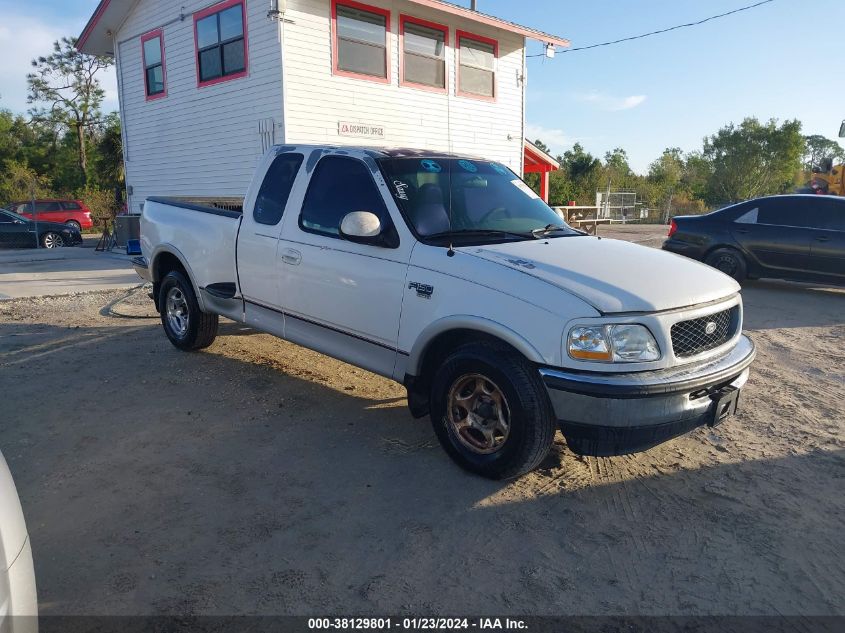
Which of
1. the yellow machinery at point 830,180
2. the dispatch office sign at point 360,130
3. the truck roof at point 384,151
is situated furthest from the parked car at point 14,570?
the yellow machinery at point 830,180

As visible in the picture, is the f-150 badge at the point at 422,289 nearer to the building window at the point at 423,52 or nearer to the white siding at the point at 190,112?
the white siding at the point at 190,112

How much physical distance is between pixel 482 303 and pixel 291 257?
1.90 m

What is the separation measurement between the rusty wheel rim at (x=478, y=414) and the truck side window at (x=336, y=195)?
1.30 metres

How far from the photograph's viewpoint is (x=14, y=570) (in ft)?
6.22

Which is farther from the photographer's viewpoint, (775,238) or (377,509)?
(775,238)

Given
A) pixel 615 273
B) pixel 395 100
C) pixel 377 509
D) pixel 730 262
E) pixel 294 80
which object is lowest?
pixel 377 509

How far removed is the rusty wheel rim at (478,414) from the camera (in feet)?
11.8

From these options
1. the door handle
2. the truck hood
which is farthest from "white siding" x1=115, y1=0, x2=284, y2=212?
the truck hood

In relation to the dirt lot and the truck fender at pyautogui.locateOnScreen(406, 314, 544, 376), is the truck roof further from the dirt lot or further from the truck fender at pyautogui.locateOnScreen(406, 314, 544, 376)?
the dirt lot

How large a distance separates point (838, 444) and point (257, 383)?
4.49 meters

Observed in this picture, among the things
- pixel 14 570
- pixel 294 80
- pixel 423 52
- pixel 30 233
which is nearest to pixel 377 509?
pixel 14 570

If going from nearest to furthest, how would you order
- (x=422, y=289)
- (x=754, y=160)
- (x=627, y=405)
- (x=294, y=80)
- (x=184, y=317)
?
(x=627, y=405) → (x=422, y=289) → (x=184, y=317) → (x=294, y=80) → (x=754, y=160)

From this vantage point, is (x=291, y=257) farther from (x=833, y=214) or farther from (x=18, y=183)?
(x=18, y=183)

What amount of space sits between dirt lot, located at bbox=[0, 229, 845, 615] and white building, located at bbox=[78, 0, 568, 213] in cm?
819
